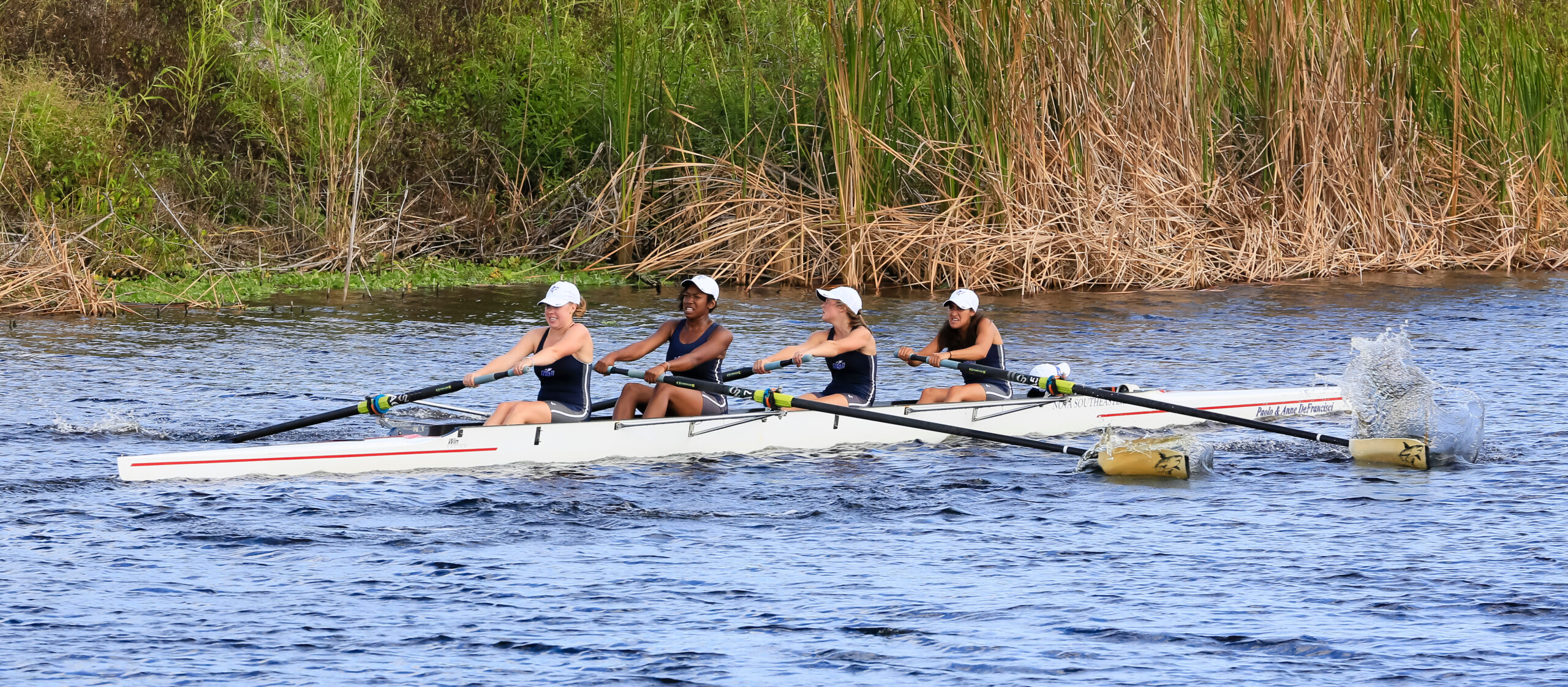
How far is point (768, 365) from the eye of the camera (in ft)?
37.8

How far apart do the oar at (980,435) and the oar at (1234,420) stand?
0.81 metres

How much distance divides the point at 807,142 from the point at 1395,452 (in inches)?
408

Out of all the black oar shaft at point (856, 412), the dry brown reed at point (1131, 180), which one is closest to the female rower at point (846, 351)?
the black oar shaft at point (856, 412)

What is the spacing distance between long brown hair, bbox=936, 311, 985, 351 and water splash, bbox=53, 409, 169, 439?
5426 mm

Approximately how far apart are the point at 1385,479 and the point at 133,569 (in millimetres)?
6982

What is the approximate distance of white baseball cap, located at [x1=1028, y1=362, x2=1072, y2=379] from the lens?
1192cm

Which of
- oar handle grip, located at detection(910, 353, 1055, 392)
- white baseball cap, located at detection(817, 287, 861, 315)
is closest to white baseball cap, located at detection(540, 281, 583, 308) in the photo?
white baseball cap, located at detection(817, 287, 861, 315)

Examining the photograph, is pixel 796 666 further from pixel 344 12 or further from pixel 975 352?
pixel 344 12

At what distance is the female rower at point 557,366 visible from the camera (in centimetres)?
1058

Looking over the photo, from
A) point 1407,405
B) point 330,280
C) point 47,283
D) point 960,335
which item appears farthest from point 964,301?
point 47,283

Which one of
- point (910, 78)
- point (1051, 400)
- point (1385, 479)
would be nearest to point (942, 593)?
point (1385, 479)

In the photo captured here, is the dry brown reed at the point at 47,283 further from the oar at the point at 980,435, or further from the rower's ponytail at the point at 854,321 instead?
the rower's ponytail at the point at 854,321

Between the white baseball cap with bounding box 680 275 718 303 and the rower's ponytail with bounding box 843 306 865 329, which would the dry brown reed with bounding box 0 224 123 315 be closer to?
the white baseball cap with bounding box 680 275 718 303

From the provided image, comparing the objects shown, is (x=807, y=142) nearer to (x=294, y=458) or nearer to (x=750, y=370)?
(x=750, y=370)
